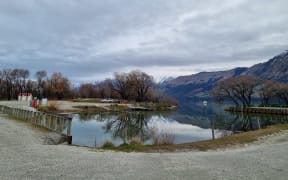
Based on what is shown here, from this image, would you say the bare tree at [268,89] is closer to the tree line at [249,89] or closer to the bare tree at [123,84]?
the tree line at [249,89]

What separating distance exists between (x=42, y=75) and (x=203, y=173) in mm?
79564

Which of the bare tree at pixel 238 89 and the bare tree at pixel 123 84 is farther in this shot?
the bare tree at pixel 123 84

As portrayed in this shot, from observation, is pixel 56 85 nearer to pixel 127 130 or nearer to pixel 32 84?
pixel 32 84

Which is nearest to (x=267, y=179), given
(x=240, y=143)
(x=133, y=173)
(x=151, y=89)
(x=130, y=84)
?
(x=133, y=173)

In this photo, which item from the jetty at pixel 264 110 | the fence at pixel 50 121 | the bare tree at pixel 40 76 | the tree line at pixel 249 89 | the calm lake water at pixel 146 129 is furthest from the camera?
the bare tree at pixel 40 76

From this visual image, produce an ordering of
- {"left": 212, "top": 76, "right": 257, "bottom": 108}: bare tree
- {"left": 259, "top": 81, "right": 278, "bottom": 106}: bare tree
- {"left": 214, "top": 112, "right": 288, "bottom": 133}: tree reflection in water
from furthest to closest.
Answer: {"left": 212, "top": 76, "right": 257, "bottom": 108}: bare tree < {"left": 259, "top": 81, "right": 278, "bottom": 106}: bare tree < {"left": 214, "top": 112, "right": 288, "bottom": 133}: tree reflection in water

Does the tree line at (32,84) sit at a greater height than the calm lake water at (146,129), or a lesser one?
greater

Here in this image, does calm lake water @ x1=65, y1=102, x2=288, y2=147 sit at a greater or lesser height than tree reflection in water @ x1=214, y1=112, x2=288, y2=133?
greater

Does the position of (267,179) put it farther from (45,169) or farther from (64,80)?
(64,80)

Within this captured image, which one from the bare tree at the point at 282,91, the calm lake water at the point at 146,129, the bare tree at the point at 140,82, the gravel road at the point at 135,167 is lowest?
the calm lake water at the point at 146,129

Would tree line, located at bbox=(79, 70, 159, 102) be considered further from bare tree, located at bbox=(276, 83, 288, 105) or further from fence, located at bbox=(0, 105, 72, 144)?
fence, located at bbox=(0, 105, 72, 144)

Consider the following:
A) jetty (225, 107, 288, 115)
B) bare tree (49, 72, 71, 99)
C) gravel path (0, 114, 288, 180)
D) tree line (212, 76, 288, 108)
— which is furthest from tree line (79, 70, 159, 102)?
gravel path (0, 114, 288, 180)

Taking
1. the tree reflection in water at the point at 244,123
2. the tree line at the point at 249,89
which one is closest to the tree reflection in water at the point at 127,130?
the tree reflection in water at the point at 244,123

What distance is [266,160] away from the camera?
6793mm
